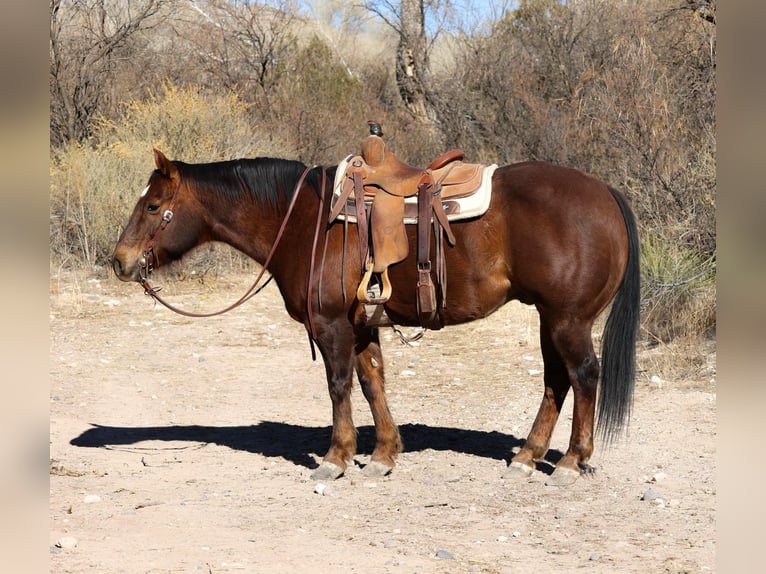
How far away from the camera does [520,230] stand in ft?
16.6

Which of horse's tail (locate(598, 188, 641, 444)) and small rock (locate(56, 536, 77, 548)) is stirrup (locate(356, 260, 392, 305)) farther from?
small rock (locate(56, 536, 77, 548))

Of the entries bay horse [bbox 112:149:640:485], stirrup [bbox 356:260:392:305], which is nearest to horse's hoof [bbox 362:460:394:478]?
bay horse [bbox 112:149:640:485]

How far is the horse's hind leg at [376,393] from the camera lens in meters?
5.54

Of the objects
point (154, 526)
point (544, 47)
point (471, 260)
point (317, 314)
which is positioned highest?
point (544, 47)

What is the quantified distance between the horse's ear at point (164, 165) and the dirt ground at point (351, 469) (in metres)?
1.91

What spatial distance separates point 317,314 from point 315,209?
0.68 metres

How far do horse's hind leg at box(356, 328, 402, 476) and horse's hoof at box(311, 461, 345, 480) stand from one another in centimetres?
22

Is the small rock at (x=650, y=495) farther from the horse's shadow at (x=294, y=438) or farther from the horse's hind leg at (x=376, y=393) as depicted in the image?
the horse's hind leg at (x=376, y=393)

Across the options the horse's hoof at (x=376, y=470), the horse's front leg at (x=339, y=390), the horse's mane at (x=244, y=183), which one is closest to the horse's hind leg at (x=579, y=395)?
the horse's hoof at (x=376, y=470)

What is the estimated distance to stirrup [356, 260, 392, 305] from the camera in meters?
5.12

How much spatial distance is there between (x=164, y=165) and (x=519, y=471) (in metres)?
2.90

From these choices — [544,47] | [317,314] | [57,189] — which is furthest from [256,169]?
[544,47]

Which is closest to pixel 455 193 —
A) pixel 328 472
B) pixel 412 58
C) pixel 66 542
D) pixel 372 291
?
pixel 372 291
